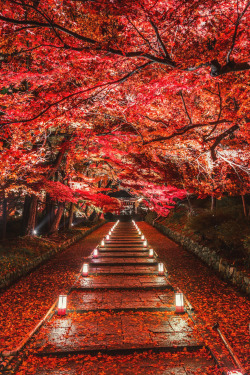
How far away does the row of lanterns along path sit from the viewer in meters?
4.74

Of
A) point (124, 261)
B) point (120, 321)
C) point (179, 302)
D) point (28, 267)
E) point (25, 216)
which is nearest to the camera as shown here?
point (120, 321)

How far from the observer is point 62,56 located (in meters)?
8.55

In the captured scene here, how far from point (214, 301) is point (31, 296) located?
559 cm

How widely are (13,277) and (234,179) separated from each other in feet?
42.4

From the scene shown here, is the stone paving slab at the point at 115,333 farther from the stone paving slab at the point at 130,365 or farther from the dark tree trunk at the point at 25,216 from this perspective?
the dark tree trunk at the point at 25,216

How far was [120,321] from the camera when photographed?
5.86 metres

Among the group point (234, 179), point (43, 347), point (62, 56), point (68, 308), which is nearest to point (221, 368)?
point (43, 347)

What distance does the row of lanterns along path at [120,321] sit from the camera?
15.5ft

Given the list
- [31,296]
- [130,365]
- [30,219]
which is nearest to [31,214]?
[30,219]

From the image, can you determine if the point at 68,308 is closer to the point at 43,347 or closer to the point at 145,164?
the point at 43,347

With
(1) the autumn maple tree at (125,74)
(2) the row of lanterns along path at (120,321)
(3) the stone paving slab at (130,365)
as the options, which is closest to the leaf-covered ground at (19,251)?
(1) the autumn maple tree at (125,74)

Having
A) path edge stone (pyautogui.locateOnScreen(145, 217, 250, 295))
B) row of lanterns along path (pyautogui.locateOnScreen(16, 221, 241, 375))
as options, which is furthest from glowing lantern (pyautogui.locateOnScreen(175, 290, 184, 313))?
path edge stone (pyautogui.locateOnScreen(145, 217, 250, 295))

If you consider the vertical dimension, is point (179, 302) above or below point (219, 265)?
below

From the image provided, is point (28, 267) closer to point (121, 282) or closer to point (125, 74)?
point (121, 282)
